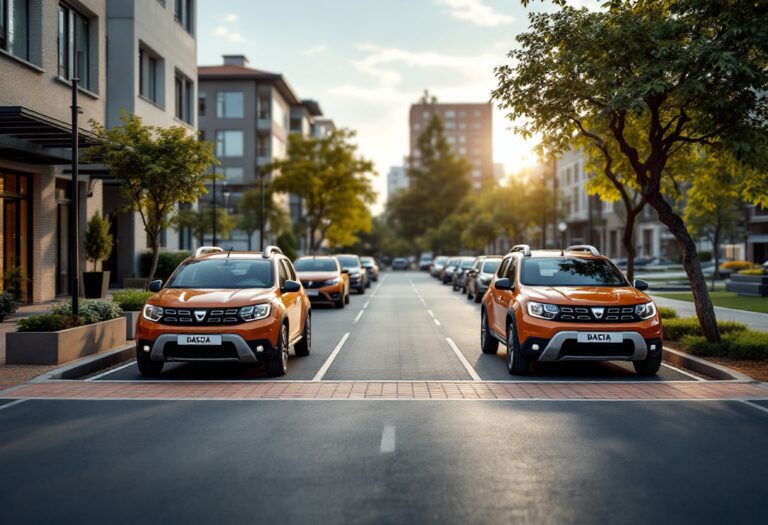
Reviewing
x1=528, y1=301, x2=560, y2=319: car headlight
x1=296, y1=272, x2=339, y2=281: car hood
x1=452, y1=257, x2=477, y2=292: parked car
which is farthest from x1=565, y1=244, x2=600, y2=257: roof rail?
x1=452, y1=257, x2=477, y2=292: parked car

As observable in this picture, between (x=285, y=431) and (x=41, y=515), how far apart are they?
2599 mm

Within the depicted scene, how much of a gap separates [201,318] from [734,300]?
21.6 m

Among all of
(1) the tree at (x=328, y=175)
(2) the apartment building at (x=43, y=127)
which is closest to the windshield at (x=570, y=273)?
(2) the apartment building at (x=43, y=127)

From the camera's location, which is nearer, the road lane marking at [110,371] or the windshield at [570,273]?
the road lane marking at [110,371]

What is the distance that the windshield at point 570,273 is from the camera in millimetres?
11469

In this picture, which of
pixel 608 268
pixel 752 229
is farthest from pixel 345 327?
pixel 752 229

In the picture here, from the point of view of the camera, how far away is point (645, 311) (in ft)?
34.5

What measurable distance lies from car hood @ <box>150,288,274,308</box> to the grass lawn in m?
15.8

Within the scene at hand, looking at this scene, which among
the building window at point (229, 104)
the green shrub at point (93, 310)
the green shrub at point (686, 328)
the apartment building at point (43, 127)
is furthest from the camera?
the building window at point (229, 104)

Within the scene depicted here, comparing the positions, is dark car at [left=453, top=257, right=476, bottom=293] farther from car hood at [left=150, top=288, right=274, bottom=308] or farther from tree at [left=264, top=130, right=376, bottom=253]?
car hood at [left=150, top=288, right=274, bottom=308]

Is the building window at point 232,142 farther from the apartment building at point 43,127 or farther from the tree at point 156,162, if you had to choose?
the tree at point 156,162

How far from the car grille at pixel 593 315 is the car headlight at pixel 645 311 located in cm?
10

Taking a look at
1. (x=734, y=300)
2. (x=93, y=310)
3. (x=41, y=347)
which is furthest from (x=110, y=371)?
(x=734, y=300)

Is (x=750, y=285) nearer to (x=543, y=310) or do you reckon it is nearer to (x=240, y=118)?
(x=543, y=310)
